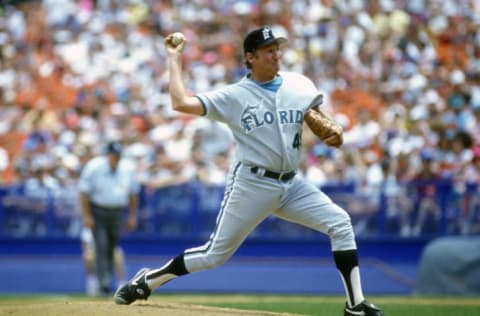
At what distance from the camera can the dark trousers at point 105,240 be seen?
45.8ft

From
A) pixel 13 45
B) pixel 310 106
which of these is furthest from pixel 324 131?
pixel 13 45

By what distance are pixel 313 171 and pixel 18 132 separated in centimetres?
566

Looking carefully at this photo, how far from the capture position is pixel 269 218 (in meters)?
15.8

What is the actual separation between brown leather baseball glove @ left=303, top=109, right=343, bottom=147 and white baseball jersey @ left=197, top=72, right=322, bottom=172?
8 cm

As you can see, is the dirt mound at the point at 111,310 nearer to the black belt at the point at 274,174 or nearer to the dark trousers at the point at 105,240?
the black belt at the point at 274,174

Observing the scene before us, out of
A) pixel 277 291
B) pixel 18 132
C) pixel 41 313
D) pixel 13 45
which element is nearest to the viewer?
pixel 41 313

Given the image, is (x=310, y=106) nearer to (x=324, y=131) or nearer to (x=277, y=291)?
(x=324, y=131)

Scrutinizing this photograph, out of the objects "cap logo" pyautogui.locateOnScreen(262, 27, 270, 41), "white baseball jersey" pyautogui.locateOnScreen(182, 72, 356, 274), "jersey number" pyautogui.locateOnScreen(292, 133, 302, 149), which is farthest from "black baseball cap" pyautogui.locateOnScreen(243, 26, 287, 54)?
"jersey number" pyautogui.locateOnScreen(292, 133, 302, 149)

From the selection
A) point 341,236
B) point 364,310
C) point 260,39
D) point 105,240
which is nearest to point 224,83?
point 105,240

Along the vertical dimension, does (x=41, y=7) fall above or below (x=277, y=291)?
above

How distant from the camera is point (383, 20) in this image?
1969 centimetres

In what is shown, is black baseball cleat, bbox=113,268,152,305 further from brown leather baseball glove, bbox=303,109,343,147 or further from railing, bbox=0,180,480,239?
railing, bbox=0,180,480,239

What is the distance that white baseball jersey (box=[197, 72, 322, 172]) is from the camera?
7887mm

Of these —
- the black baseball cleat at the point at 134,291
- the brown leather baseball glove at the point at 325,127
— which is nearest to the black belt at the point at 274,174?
the brown leather baseball glove at the point at 325,127
